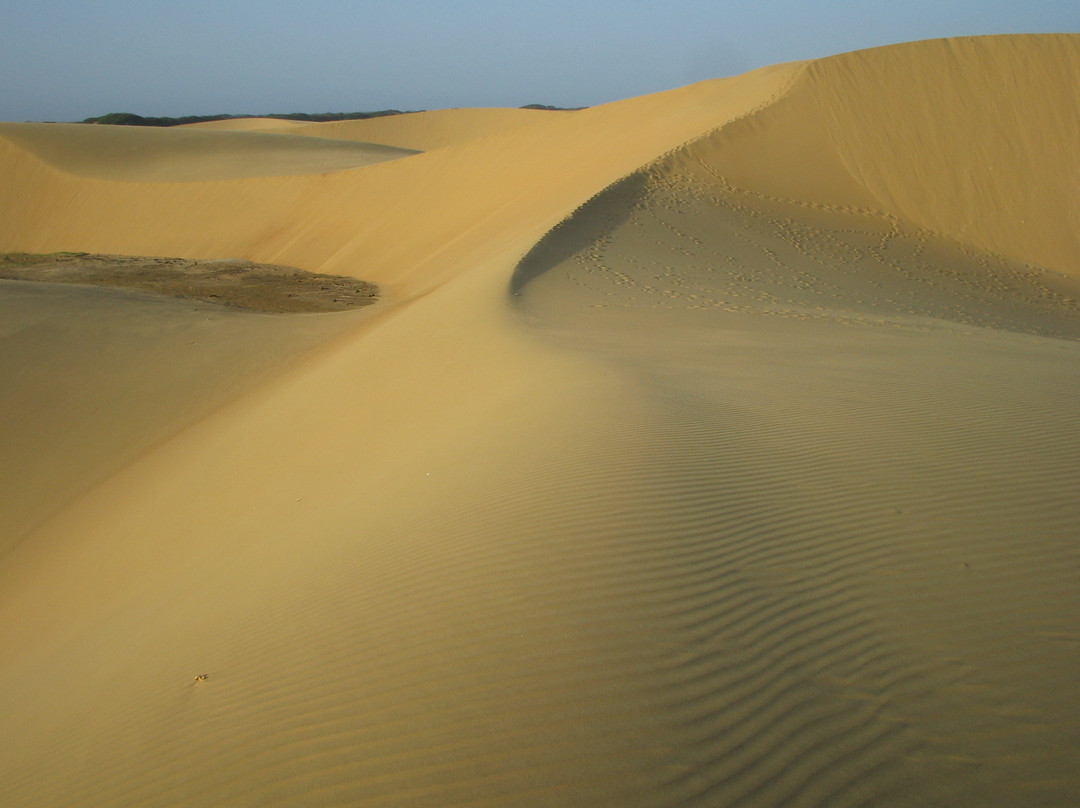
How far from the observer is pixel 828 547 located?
3516 millimetres

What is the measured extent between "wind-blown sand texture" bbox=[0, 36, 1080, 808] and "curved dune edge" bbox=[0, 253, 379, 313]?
7.02ft

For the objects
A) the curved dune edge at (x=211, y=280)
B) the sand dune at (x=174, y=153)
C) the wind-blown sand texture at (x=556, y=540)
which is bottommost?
the wind-blown sand texture at (x=556, y=540)

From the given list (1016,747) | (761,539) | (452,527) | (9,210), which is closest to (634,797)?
(1016,747)

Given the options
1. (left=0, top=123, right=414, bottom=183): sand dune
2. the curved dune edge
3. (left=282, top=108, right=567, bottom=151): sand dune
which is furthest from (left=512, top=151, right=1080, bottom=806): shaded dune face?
(left=282, top=108, right=567, bottom=151): sand dune

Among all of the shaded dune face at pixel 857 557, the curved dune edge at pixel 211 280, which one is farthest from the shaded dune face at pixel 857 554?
the curved dune edge at pixel 211 280

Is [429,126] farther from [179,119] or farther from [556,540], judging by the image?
[556,540]

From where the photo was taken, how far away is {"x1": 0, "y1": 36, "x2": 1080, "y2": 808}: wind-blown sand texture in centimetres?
245

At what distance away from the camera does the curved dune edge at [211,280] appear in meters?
15.2

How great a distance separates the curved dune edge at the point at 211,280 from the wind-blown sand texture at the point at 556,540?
7.02 feet

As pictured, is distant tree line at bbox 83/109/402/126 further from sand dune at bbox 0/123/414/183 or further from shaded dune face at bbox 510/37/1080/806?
shaded dune face at bbox 510/37/1080/806

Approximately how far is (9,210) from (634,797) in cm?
3736

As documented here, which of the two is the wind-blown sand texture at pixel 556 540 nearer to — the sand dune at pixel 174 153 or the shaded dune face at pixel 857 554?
the shaded dune face at pixel 857 554

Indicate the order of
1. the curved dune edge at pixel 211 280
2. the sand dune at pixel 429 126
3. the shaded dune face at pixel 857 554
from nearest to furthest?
1. the shaded dune face at pixel 857 554
2. the curved dune edge at pixel 211 280
3. the sand dune at pixel 429 126

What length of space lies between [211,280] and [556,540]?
15826 millimetres
